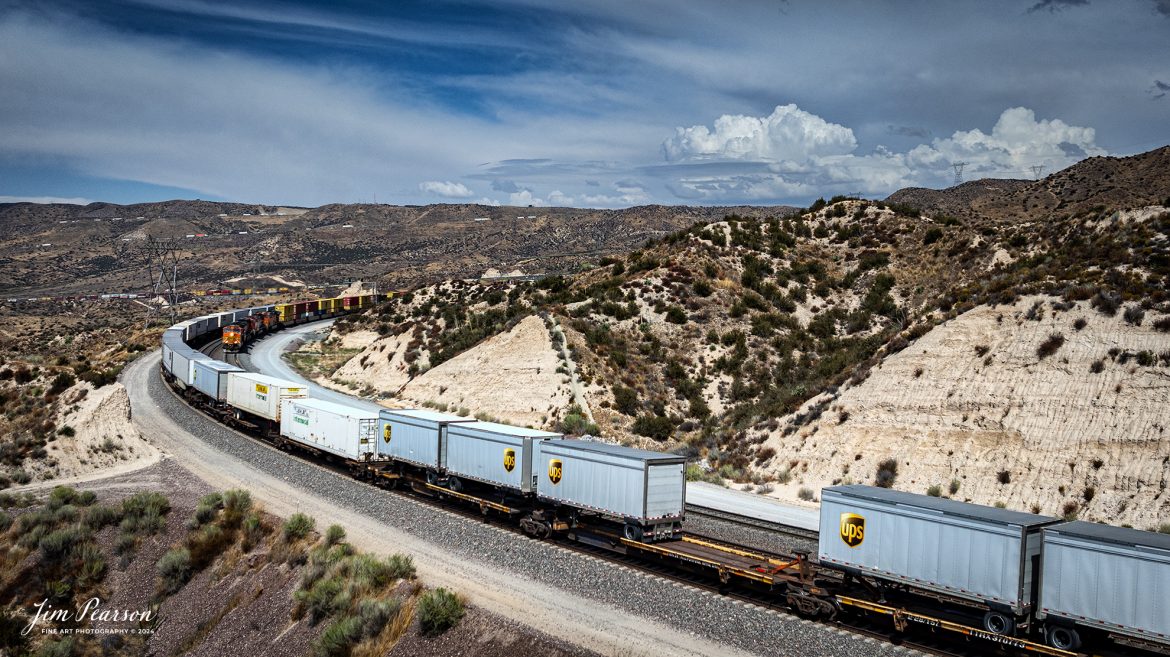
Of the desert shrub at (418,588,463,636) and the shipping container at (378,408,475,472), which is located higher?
the shipping container at (378,408,475,472)

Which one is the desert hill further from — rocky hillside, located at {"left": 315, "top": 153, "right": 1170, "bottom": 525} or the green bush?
the green bush

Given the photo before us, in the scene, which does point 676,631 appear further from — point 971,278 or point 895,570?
point 971,278

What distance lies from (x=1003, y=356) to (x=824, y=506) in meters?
18.9

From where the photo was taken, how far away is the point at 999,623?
16.4 m

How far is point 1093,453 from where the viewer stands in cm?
2808

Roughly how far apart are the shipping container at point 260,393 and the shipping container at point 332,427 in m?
0.96

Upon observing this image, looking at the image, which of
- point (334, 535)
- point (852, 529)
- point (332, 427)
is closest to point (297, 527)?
point (334, 535)

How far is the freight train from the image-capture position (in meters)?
15.2

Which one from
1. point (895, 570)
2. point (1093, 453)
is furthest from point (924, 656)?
point (1093, 453)

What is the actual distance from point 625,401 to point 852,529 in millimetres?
30022

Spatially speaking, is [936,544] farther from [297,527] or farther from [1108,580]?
[297,527]

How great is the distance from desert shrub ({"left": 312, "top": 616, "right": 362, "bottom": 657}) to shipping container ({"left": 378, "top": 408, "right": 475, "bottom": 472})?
10.1 m

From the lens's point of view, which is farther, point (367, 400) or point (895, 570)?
point (367, 400)

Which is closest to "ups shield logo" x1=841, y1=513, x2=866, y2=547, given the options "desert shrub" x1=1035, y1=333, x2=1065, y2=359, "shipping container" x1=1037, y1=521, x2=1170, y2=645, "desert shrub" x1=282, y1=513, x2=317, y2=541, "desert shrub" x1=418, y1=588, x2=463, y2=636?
"shipping container" x1=1037, y1=521, x2=1170, y2=645
